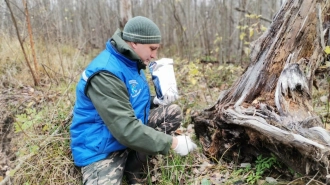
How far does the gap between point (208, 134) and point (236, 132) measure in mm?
455

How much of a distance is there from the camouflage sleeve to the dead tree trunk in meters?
0.62

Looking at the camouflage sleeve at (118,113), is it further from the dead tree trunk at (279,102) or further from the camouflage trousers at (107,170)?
the dead tree trunk at (279,102)

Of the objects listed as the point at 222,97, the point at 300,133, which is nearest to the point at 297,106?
the point at 300,133

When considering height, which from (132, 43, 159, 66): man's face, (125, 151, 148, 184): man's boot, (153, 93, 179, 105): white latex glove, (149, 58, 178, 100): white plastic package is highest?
(132, 43, 159, 66): man's face

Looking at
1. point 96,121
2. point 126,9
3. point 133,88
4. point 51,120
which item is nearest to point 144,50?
point 133,88

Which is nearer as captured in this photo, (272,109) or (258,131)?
(258,131)

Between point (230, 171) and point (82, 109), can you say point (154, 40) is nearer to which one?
point (82, 109)

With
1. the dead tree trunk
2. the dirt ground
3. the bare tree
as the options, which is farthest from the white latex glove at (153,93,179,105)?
the bare tree

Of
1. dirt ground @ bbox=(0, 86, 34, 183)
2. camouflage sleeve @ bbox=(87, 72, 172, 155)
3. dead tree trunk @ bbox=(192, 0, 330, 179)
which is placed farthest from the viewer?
dirt ground @ bbox=(0, 86, 34, 183)

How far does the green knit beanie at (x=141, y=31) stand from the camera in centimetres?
208

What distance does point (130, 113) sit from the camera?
1.91 m

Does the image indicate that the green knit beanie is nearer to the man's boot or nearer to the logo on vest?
the logo on vest

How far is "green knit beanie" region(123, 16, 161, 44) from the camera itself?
2.08 m

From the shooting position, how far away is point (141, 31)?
2.08 meters
